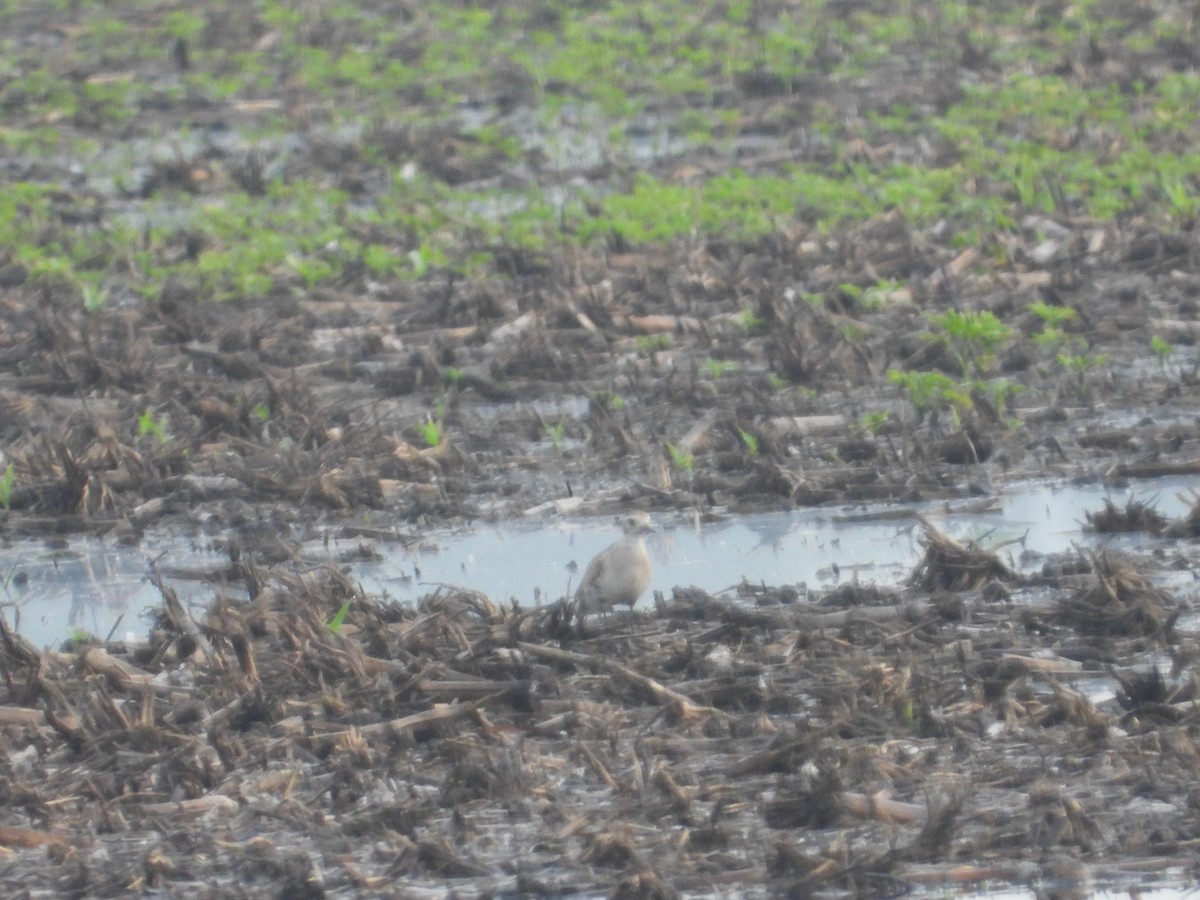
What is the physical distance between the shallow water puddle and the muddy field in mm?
104

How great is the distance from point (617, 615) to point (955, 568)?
3.68 feet

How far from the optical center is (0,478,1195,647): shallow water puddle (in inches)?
293

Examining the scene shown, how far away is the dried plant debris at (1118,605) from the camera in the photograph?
21.9ft

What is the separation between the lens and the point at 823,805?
17.8 ft

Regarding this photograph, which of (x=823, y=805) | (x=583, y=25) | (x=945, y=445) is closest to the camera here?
(x=823, y=805)

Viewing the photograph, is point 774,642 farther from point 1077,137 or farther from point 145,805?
point 1077,137

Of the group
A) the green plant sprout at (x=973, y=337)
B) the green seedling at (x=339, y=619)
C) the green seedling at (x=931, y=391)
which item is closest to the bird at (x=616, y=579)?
the green seedling at (x=339, y=619)

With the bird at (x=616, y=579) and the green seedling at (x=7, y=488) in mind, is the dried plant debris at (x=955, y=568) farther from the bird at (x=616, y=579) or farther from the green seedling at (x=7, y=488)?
the green seedling at (x=7, y=488)

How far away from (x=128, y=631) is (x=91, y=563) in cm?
80

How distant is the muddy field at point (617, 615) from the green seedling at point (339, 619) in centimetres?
2

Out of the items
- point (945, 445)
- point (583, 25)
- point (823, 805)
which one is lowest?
point (823, 805)

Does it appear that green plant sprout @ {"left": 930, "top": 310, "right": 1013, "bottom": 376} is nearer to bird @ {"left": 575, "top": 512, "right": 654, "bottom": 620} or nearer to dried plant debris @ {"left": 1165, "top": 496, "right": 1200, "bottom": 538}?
dried plant debris @ {"left": 1165, "top": 496, "right": 1200, "bottom": 538}

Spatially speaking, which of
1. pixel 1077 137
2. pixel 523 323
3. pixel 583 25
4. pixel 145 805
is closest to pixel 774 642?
pixel 145 805

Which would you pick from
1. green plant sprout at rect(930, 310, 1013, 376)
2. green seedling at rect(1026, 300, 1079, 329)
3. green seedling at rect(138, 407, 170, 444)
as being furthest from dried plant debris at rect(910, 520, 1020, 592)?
green seedling at rect(138, 407, 170, 444)
